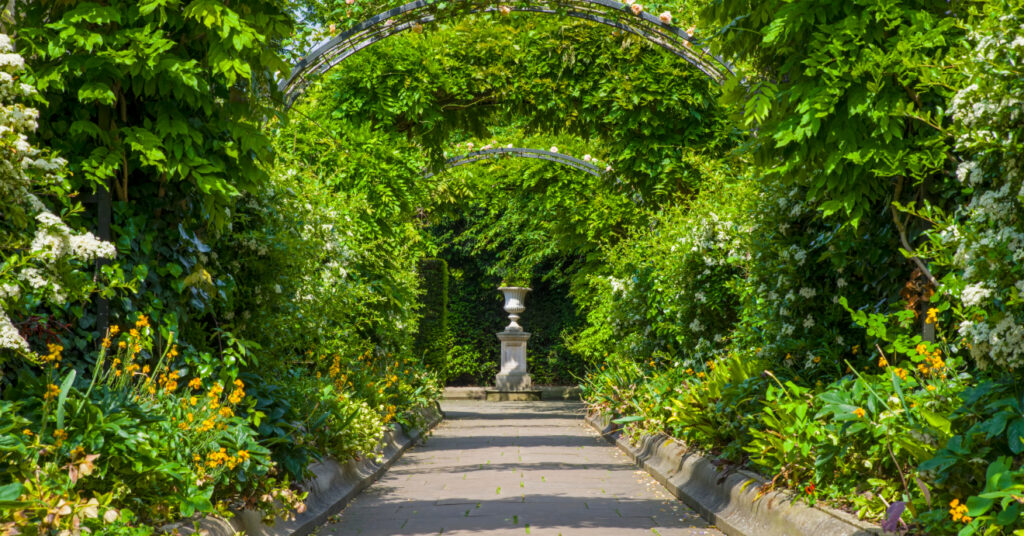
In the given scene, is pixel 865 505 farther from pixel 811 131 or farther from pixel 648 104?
pixel 648 104

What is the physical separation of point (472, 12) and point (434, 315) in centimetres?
1282

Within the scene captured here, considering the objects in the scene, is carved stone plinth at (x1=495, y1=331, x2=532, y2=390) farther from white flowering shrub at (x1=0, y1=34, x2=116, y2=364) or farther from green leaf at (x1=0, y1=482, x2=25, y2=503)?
green leaf at (x1=0, y1=482, x2=25, y2=503)

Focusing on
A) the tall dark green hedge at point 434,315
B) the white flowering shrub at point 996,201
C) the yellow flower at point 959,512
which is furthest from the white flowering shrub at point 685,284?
the tall dark green hedge at point 434,315

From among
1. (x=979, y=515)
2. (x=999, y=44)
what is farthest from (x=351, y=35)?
(x=979, y=515)

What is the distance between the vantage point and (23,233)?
412 cm

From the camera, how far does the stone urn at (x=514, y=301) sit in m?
23.7

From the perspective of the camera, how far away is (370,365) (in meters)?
12.0

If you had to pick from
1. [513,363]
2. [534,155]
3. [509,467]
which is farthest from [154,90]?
[513,363]

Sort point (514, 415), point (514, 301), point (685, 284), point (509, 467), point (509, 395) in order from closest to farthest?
point (509, 467) < point (685, 284) < point (514, 415) < point (509, 395) < point (514, 301)

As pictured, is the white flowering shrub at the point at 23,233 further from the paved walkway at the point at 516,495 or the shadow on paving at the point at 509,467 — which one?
the shadow on paving at the point at 509,467

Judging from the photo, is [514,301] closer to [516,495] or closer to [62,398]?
[516,495]

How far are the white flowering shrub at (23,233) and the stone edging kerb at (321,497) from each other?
1.14 meters

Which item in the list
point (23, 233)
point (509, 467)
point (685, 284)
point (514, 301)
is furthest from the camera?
point (514, 301)

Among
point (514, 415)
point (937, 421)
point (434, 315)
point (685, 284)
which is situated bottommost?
point (514, 415)
